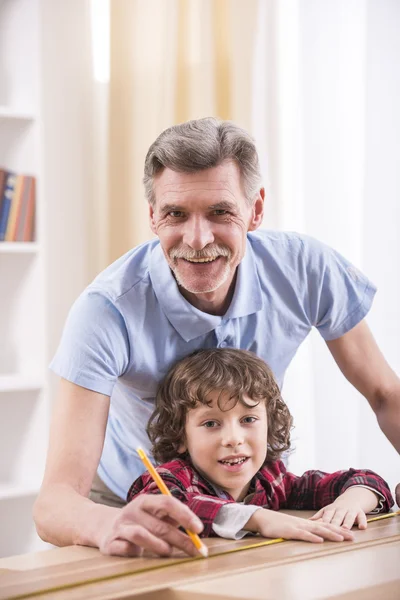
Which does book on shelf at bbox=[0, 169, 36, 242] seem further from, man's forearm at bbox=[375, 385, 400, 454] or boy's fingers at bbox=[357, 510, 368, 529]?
boy's fingers at bbox=[357, 510, 368, 529]

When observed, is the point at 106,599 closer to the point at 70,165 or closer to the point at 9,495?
the point at 9,495

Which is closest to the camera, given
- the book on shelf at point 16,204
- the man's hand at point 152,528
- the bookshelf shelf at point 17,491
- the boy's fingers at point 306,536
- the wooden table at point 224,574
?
the wooden table at point 224,574

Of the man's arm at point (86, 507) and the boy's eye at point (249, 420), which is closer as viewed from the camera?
the man's arm at point (86, 507)

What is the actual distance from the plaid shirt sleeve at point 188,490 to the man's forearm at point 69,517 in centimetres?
9

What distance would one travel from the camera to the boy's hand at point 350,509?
1270 mm

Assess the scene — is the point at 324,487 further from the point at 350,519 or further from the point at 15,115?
the point at 15,115

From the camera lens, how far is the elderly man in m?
1.39

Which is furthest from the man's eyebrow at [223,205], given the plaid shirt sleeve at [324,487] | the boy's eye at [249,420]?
the plaid shirt sleeve at [324,487]

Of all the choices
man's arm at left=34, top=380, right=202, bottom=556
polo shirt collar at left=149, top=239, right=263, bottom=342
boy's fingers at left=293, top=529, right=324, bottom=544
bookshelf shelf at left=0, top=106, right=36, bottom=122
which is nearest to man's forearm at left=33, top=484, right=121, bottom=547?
man's arm at left=34, top=380, right=202, bottom=556

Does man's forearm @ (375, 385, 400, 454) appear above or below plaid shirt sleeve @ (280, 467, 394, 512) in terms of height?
above

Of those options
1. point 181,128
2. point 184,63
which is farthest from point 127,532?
point 184,63

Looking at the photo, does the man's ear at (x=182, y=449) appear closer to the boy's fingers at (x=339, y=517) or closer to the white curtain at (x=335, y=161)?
the boy's fingers at (x=339, y=517)

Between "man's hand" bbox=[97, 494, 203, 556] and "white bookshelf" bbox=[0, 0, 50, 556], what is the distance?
69.3 inches

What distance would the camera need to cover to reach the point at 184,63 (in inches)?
120
